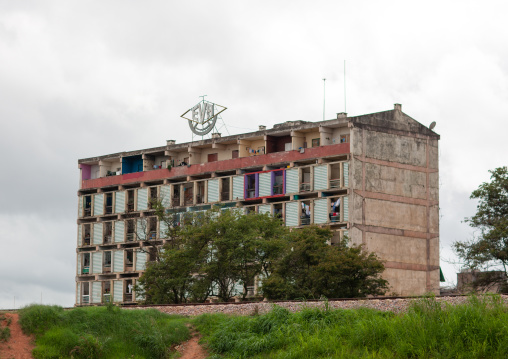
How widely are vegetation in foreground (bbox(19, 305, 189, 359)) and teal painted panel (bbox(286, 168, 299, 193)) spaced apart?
35527 mm

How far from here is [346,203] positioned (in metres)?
70.9

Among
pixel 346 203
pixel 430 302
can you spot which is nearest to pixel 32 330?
pixel 430 302

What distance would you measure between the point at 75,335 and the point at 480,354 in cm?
1403

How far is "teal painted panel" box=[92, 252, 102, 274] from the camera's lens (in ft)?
281

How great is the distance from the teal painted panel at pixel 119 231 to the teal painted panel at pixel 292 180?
16.4 m

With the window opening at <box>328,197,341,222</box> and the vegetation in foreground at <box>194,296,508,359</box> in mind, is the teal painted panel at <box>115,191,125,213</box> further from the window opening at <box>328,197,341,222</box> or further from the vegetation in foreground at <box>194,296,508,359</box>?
the vegetation in foreground at <box>194,296,508,359</box>

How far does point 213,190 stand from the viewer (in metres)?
79.6

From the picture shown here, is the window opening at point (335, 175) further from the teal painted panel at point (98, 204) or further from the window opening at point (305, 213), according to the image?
the teal painted panel at point (98, 204)

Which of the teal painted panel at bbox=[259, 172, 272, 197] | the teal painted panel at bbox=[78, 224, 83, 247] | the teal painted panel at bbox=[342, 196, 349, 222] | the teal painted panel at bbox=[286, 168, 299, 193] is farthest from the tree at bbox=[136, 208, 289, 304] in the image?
the teal painted panel at bbox=[78, 224, 83, 247]

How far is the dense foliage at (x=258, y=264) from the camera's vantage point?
2052 inches

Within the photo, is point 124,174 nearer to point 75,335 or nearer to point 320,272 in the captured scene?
point 320,272

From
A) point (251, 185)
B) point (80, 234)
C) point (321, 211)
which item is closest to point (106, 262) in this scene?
point (80, 234)

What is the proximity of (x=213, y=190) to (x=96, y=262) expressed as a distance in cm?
1298

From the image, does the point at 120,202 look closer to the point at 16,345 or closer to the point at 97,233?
the point at 97,233
